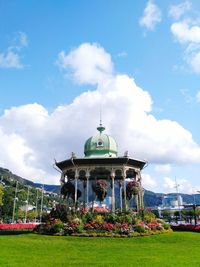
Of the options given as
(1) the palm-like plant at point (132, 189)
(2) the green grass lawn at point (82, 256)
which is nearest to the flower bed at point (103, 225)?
(1) the palm-like plant at point (132, 189)

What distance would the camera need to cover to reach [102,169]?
36.1 meters

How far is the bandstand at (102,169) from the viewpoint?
112 ft

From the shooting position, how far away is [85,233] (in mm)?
26047

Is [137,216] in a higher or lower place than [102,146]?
lower

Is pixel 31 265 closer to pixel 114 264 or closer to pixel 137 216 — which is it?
pixel 114 264

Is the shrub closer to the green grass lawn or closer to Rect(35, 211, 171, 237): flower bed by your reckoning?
Rect(35, 211, 171, 237): flower bed

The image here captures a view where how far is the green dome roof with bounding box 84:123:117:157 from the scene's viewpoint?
121 feet


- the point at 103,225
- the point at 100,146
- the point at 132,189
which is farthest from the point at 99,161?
the point at 103,225

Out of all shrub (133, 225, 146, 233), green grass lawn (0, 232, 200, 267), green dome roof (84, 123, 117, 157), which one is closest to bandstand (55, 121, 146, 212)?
green dome roof (84, 123, 117, 157)

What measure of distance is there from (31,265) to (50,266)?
0.81 m

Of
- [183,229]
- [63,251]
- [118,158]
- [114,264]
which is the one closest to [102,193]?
[118,158]

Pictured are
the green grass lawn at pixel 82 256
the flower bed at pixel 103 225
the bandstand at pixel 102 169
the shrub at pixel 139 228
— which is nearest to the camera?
the green grass lawn at pixel 82 256

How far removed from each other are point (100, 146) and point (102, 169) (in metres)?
2.79

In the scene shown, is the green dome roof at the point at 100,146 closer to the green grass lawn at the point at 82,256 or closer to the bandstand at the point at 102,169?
the bandstand at the point at 102,169
